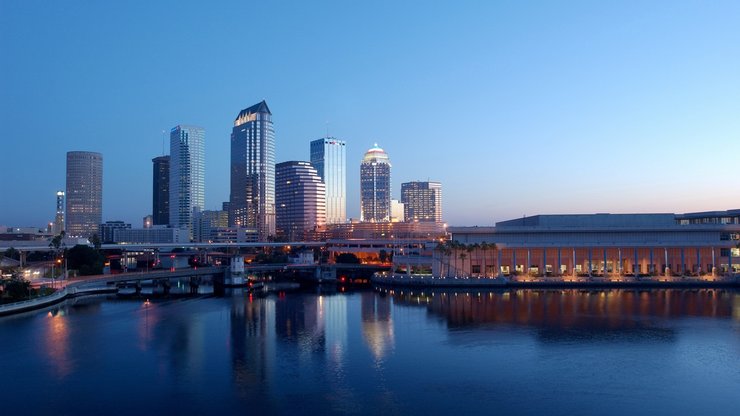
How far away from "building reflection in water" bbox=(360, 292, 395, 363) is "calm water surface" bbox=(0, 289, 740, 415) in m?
0.20

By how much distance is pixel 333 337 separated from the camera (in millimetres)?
43000

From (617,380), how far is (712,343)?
13.8 m

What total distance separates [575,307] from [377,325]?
21854 mm

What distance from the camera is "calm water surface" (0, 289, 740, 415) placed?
88.4 ft

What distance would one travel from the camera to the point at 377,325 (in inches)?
1928

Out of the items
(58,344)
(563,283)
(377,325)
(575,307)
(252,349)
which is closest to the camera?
(252,349)

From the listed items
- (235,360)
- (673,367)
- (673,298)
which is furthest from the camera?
(673,298)

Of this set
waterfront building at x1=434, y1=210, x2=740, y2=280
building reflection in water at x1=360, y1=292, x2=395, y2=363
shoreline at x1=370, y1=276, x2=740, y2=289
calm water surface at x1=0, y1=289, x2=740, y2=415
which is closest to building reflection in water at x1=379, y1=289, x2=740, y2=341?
calm water surface at x1=0, y1=289, x2=740, y2=415

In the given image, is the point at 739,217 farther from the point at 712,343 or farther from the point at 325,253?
the point at 325,253

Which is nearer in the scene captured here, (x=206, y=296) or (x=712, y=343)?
(x=712, y=343)

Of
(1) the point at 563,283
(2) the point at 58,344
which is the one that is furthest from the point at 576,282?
(2) the point at 58,344

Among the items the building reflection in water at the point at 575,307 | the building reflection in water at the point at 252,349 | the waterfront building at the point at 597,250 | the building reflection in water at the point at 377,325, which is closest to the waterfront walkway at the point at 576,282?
the waterfront building at the point at 597,250

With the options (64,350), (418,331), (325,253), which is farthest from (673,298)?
(325,253)

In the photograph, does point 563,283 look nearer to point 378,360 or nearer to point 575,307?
point 575,307
